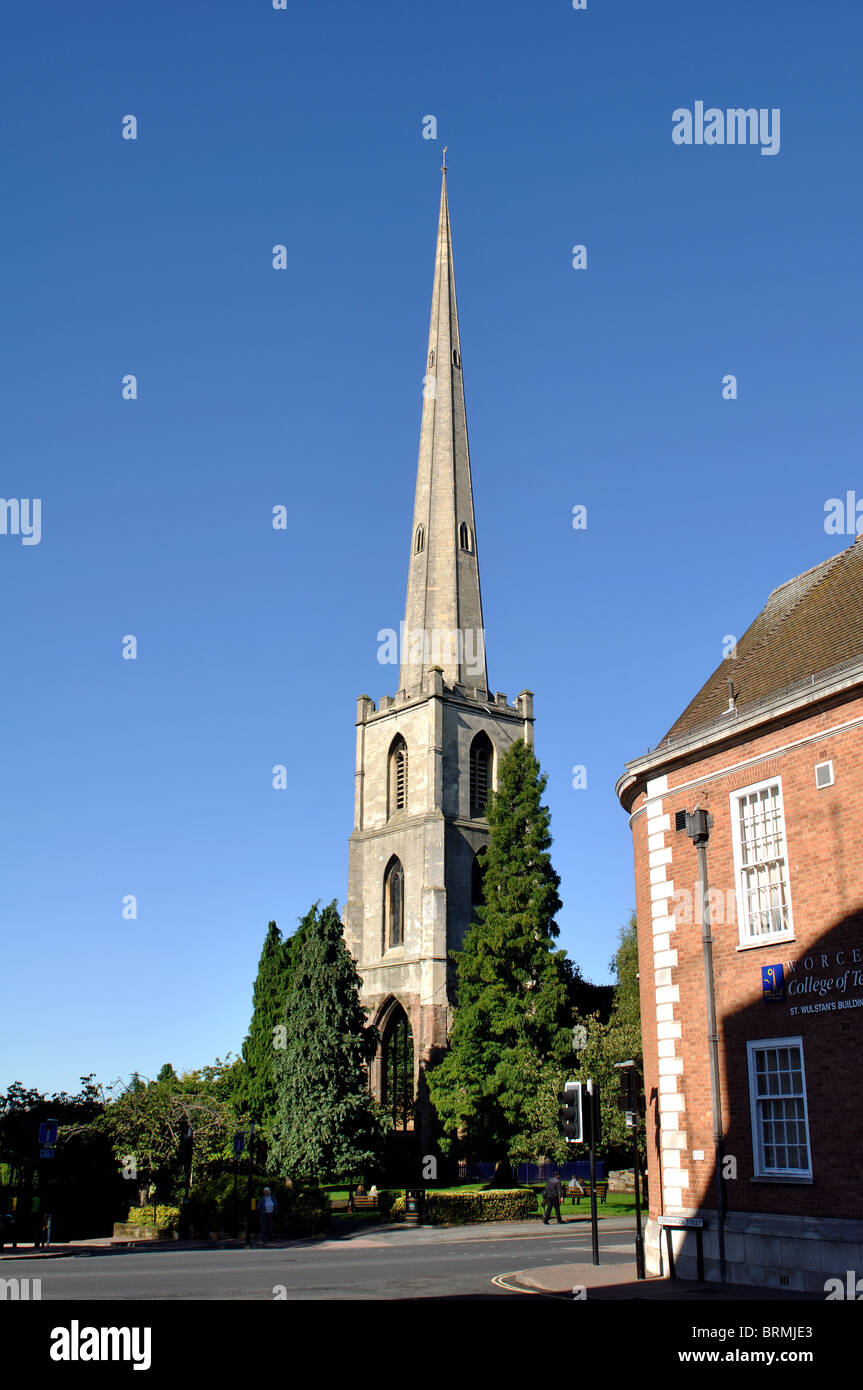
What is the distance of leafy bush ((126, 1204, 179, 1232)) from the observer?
3534 centimetres

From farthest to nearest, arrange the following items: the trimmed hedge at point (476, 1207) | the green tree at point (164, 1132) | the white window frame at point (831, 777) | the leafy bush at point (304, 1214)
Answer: the green tree at point (164, 1132)
the trimmed hedge at point (476, 1207)
the leafy bush at point (304, 1214)
the white window frame at point (831, 777)

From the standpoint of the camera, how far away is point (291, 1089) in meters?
42.0

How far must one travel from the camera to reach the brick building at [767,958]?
1573cm

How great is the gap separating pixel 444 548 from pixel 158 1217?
133ft

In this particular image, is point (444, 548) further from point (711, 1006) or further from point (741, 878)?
point (711, 1006)

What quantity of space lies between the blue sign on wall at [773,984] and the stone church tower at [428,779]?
127 feet

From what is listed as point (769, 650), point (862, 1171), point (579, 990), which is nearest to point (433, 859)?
point (579, 990)

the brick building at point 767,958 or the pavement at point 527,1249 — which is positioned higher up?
the brick building at point 767,958

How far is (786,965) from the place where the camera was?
16797 mm

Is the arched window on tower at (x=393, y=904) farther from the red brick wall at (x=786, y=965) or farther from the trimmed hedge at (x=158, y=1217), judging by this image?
the red brick wall at (x=786, y=965)

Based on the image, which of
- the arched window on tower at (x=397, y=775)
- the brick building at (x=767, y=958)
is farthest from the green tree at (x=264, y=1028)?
the brick building at (x=767, y=958)

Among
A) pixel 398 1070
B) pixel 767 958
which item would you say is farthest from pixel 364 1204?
pixel 767 958
